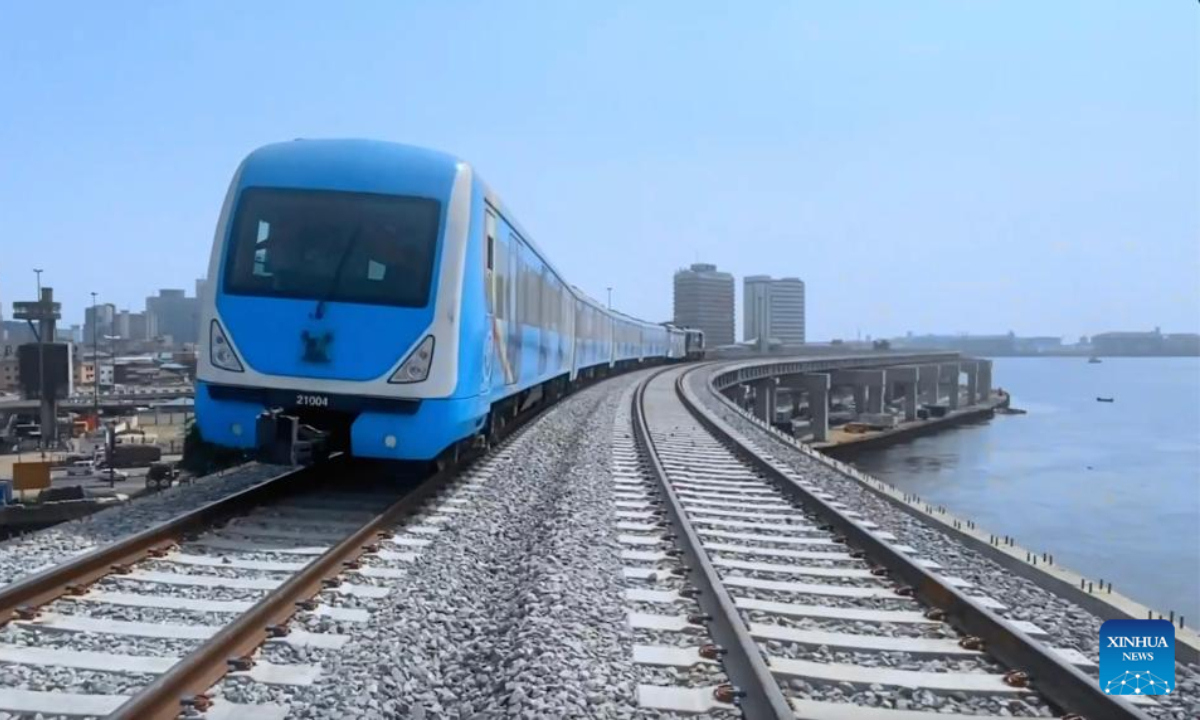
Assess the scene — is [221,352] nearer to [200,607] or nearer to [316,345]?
[316,345]

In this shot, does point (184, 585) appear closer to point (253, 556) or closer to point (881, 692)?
point (253, 556)

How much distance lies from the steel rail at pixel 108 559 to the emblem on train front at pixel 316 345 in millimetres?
1263

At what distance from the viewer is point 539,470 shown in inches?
452

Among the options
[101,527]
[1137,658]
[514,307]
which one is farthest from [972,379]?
[1137,658]

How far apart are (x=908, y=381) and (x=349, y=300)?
8095cm

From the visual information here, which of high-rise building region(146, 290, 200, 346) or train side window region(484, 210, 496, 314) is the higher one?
high-rise building region(146, 290, 200, 346)

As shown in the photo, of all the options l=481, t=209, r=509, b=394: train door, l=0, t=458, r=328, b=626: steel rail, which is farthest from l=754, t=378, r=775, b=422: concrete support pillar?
l=0, t=458, r=328, b=626: steel rail

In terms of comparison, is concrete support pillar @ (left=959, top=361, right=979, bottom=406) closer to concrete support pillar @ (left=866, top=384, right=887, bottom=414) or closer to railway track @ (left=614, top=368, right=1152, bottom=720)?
concrete support pillar @ (left=866, top=384, right=887, bottom=414)

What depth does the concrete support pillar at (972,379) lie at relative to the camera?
339 feet

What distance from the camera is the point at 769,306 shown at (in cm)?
18725

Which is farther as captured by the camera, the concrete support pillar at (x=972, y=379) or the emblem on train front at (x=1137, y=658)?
the concrete support pillar at (x=972, y=379)

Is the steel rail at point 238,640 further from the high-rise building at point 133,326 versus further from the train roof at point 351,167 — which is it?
the high-rise building at point 133,326

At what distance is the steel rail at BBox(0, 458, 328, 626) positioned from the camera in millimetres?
5027

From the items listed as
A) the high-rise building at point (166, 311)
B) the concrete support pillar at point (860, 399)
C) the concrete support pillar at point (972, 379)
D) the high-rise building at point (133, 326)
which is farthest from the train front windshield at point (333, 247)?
the high-rise building at point (133, 326)
